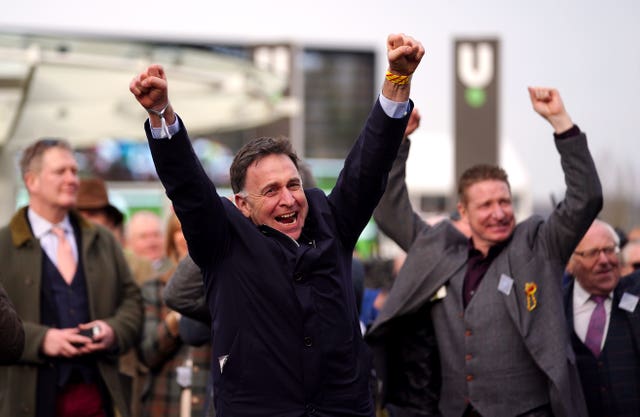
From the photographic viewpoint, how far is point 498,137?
64.2 feet

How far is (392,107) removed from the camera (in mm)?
3920

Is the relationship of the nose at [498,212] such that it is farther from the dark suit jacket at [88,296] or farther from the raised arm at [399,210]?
the dark suit jacket at [88,296]

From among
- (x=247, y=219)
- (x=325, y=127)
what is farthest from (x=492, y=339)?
(x=325, y=127)

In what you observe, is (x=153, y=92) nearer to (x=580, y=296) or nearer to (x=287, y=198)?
(x=287, y=198)

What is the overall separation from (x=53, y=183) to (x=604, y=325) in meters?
3.14

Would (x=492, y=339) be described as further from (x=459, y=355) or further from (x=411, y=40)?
(x=411, y=40)

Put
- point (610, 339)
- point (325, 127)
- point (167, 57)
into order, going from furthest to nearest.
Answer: point (325, 127), point (167, 57), point (610, 339)

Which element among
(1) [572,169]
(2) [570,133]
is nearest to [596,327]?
(1) [572,169]

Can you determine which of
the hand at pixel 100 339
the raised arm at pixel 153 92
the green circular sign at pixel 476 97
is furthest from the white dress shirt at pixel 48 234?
the green circular sign at pixel 476 97

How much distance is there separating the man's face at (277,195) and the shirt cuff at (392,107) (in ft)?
1.40

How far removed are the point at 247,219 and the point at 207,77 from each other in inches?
386

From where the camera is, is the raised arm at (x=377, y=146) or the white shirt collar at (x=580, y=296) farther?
the white shirt collar at (x=580, y=296)

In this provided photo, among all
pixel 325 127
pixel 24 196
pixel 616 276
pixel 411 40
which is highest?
pixel 325 127

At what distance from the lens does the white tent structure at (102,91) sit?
12.1 m
